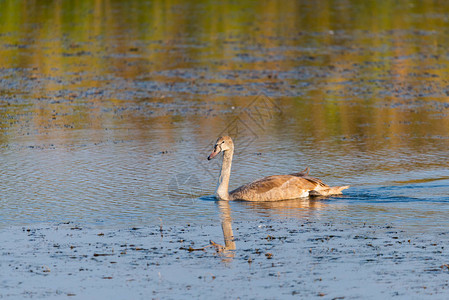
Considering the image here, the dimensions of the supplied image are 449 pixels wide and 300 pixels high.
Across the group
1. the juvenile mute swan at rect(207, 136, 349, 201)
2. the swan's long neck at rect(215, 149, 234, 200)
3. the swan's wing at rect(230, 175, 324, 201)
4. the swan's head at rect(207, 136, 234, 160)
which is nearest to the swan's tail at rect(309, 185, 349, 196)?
the juvenile mute swan at rect(207, 136, 349, 201)

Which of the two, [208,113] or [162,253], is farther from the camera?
[208,113]

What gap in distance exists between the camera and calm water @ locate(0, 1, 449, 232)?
14438mm

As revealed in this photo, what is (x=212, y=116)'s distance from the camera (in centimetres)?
2269

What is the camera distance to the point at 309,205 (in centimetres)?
1443

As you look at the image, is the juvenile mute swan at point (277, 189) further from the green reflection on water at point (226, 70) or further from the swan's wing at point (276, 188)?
the green reflection on water at point (226, 70)

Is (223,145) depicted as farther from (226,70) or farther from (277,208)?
(226,70)

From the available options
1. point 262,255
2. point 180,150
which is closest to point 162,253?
point 262,255

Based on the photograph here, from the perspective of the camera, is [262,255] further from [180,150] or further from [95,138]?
[95,138]

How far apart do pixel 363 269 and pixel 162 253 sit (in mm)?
2609

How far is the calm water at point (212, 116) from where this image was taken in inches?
568

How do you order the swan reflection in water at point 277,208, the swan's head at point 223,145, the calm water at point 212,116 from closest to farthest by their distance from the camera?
the swan reflection in water at point 277,208
the calm water at point 212,116
the swan's head at point 223,145

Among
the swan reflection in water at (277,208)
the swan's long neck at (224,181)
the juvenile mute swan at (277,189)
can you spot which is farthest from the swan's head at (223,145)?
the swan reflection in water at (277,208)

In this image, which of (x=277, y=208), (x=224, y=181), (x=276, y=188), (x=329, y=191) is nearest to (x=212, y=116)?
(x=224, y=181)

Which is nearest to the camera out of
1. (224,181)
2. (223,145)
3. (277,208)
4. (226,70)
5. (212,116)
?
→ (277,208)
